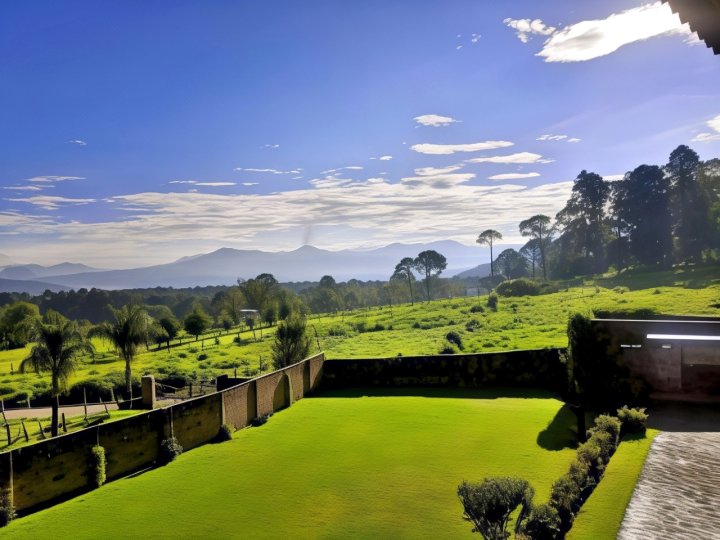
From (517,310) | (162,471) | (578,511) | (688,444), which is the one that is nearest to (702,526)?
(578,511)

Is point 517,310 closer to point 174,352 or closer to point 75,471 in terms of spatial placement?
point 174,352

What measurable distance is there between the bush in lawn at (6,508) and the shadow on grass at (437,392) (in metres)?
14.8

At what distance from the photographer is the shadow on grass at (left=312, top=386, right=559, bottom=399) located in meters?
23.1

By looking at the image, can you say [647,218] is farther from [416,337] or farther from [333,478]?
[333,478]

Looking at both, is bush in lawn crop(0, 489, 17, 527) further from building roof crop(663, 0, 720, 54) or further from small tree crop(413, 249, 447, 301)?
small tree crop(413, 249, 447, 301)

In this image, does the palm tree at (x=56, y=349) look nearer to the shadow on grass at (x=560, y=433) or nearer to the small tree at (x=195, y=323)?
the shadow on grass at (x=560, y=433)

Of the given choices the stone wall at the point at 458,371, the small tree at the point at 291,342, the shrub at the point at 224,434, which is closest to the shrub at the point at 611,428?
the stone wall at the point at 458,371

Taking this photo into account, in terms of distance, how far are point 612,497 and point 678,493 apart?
133 centimetres

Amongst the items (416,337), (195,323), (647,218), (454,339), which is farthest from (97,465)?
(647,218)

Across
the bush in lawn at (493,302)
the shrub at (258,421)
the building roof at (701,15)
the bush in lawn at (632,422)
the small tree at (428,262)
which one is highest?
the small tree at (428,262)

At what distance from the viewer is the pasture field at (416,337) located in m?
35.2

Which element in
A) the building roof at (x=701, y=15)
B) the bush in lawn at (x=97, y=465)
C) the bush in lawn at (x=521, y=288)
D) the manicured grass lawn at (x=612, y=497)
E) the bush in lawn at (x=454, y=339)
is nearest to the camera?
the building roof at (x=701, y=15)

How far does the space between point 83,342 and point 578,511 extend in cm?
2228

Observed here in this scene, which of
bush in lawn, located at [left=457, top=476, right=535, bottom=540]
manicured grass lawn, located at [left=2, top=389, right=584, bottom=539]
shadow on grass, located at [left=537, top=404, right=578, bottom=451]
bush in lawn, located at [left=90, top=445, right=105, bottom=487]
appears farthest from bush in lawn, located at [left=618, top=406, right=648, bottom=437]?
bush in lawn, located at [left=90, top=445, right=105, bottom=487]
